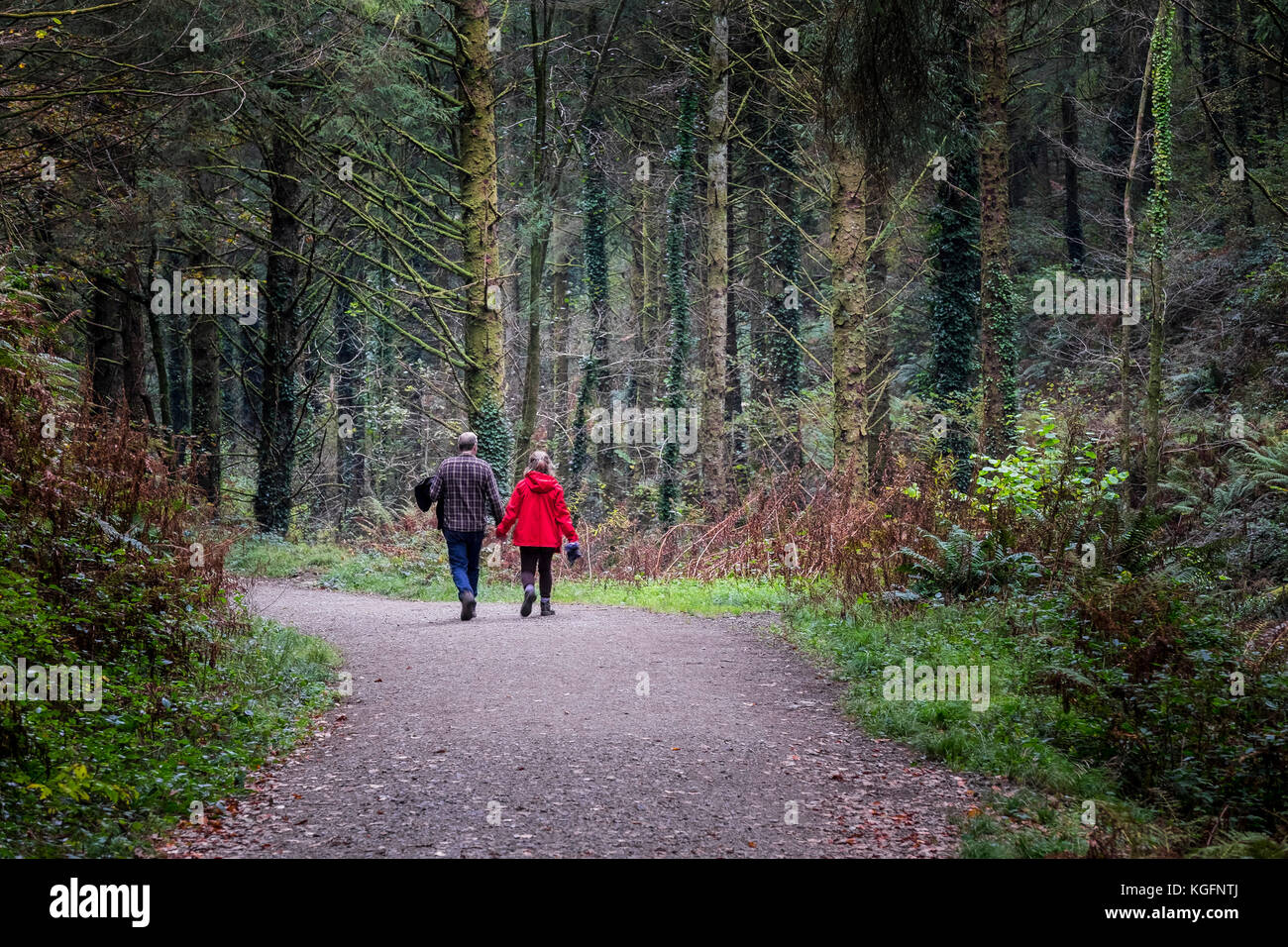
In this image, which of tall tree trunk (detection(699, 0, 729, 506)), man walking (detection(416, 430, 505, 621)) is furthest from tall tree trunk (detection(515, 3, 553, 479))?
man walking (detection(416, 430, 505, 621))

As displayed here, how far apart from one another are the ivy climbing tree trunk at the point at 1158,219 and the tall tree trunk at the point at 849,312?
575cm

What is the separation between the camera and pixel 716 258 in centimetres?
2261

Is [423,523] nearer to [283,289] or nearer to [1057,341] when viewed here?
[283,289]

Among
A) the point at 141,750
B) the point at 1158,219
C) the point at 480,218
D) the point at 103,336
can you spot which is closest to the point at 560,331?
the point at 103,336

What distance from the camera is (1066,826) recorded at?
5.27 m

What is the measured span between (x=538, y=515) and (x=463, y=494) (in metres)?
0.99

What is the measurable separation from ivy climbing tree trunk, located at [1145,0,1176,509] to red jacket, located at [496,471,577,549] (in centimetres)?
1215

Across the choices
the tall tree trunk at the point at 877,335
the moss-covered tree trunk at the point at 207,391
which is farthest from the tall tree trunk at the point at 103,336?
the tall tree trunk at the point at 877,335

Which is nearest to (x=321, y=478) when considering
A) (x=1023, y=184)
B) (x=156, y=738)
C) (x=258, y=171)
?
(x=258, y=171)

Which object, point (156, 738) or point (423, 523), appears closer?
point (156, 738)

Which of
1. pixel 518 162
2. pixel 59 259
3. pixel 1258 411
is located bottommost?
pixel 1258 411

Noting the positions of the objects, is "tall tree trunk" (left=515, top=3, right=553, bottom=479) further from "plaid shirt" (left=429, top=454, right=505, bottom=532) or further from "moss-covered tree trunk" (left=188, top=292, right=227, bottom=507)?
"plaid shirt" (left=429, top=454, right=505, bottom=532)

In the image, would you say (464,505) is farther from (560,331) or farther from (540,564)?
(560,331)

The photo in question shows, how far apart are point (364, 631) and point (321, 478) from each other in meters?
29.8
